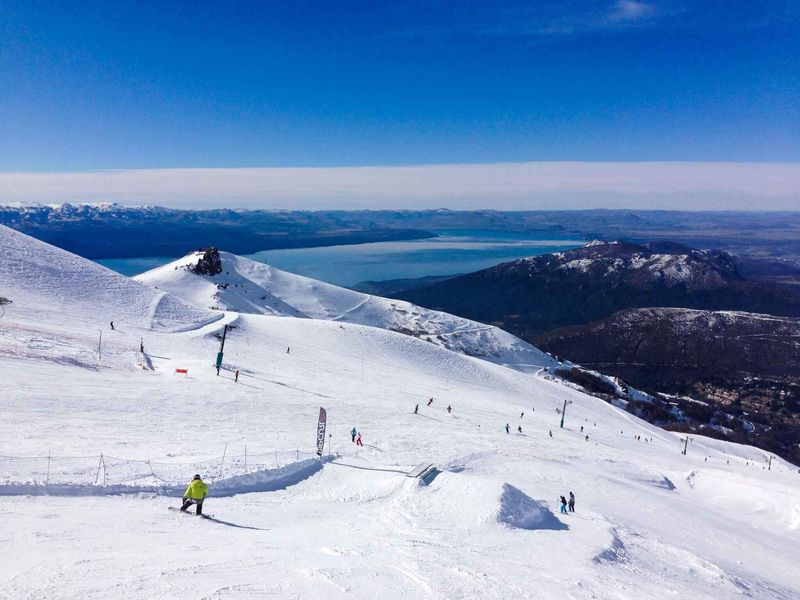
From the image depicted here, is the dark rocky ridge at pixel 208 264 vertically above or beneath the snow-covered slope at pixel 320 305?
above

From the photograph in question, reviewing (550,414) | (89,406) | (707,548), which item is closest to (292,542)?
(89,406)

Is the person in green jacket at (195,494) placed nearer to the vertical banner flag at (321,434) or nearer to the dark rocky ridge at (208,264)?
the vertical banner flag at (321,434)

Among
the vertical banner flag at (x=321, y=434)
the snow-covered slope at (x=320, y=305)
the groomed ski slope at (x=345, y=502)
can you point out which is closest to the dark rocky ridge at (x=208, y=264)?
the snow-covered slope at (x=320, y=305)

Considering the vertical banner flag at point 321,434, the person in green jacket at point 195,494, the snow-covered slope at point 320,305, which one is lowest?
the snow-covered slope at point 320,305

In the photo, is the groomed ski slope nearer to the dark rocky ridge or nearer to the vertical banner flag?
the vertical banner flag

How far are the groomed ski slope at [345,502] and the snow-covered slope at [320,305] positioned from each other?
1878 inches

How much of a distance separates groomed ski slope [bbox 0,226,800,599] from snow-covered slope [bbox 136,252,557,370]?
47.7 m

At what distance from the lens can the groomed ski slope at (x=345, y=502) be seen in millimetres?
9422

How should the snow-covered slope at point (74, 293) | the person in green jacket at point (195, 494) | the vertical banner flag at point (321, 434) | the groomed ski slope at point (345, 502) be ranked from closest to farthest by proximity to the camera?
the groomed ski slope at point (345, 502) → the person in green jacket at point (195, 494) → the vertical banner flag at point (321, 434) → the snow-covered slope at point (74, 293)

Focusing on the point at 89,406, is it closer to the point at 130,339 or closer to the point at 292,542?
the point at 292,542

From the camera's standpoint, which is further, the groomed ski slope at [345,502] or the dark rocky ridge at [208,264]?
the dark rocky ridge at [208,264]

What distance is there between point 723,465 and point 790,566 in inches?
1021

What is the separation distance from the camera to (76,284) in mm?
45938

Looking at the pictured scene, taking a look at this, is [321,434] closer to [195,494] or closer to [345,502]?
[345,502]
